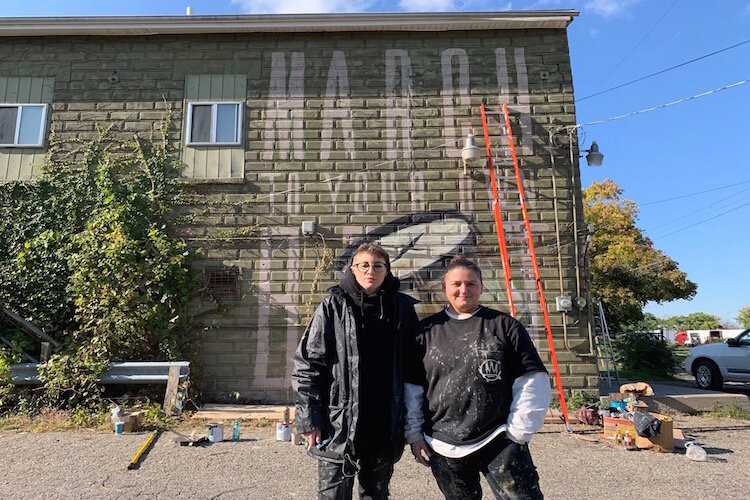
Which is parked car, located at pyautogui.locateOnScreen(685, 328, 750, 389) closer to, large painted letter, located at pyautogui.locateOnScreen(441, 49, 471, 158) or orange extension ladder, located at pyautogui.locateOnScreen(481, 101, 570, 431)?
orange extension ladder, located at pyautogui.locateOnScreen(481, 101, 570, 431)

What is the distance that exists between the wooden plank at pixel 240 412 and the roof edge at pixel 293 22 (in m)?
5.74

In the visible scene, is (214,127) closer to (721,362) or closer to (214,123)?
(214,123)

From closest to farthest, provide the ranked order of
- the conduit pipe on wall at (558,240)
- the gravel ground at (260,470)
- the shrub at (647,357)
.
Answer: the gravel ground at (260,470) < the conduit pipe on wall at (558,240) < the shrub at (647,357)

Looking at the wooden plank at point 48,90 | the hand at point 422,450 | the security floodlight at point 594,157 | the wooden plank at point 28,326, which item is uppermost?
the wooden plank at point 48,90

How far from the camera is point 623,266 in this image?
802 inches

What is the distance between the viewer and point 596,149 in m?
7.39

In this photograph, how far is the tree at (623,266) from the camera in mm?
20109

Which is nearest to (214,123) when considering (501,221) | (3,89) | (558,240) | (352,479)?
(3,89)

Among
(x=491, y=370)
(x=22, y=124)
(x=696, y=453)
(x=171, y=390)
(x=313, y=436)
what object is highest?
(x=22, y=124)

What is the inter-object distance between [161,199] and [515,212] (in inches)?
211

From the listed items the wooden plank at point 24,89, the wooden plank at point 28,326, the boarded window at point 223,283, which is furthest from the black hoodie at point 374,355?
the wooden plank at point 24,89

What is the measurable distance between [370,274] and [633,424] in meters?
4.17

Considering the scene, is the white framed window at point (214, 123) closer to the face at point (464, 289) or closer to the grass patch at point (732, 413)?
the face at point (464, 289)

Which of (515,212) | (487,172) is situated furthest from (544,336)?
(487,172)
